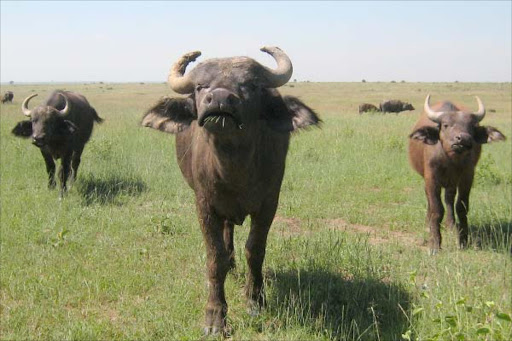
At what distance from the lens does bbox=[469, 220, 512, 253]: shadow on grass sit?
5239mm

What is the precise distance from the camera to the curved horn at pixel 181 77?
10.5ft

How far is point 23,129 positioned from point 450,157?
6.07 m

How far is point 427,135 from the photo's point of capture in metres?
5.50

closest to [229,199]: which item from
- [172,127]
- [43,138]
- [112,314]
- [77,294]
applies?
[172,127]

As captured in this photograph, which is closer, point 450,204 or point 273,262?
point 273,262

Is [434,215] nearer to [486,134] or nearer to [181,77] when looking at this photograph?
[486,134]

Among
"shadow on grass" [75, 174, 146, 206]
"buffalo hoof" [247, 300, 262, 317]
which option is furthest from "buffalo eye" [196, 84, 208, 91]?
"shadow on grass" [75, 174, 146, 206]

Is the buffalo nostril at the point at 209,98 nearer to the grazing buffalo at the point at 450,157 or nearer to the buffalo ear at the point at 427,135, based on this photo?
the grazing buffalo at the point at 450,157

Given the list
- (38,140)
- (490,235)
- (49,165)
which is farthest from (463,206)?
(49,165)

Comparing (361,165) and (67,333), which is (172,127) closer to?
(67,333)

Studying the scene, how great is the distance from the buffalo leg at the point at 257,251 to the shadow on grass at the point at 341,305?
0.45ft

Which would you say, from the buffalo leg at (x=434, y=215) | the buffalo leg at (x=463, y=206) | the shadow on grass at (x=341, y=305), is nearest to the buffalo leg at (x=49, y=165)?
the shadow on grass at (x=341, y=305)

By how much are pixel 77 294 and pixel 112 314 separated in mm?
445

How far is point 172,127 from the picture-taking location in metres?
3.43
